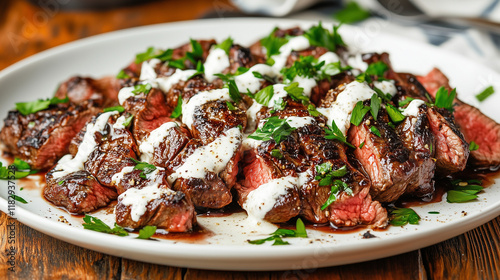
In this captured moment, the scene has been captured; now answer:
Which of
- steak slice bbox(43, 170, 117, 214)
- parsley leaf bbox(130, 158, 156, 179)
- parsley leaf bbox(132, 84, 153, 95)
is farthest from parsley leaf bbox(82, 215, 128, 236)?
parsley leaf bbox(132, 84, 153, 95)

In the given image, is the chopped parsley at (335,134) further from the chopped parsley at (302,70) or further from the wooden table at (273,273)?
the wooden table at (273,273)

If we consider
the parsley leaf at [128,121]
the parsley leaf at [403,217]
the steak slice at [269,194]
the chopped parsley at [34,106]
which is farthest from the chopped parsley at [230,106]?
the chopped parsley at [34,106]

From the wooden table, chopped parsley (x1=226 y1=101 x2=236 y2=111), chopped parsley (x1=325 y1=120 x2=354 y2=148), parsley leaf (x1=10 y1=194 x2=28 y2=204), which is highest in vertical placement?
chopped parsley (x1=226 y1=101 x2=236 y2=111)

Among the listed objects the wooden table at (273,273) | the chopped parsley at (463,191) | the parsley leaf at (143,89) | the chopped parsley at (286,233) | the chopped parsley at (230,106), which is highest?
the parsley leaf at (143,89)

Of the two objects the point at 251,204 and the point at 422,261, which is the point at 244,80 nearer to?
the point at 251,204

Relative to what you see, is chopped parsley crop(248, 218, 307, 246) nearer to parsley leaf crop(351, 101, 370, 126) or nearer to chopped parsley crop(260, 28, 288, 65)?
parsley leaf crop(351, 101, 370, 126)

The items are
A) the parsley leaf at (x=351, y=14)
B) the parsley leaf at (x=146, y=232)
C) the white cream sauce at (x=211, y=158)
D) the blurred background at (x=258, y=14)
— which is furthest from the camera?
the parsley leaf at (x=351, y=14)
